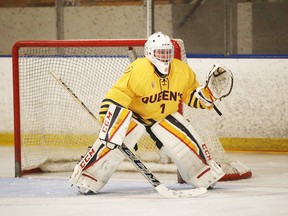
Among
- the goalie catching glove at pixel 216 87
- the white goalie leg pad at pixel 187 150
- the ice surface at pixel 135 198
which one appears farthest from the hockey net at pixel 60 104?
the goalie catching glove at pixel 216 87

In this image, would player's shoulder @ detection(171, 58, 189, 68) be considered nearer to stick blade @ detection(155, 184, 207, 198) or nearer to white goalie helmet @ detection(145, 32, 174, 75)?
white goalie helmet @ detection(145, 32, 174, 75)

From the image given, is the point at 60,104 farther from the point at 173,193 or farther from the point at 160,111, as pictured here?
the point at 173,193

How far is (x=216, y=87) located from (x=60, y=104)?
1710 mm

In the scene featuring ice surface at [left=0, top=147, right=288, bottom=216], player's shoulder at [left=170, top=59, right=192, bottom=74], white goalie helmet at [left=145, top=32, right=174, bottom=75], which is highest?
white goalie helmet at [left=145, top=32, right=174, bottom=75]

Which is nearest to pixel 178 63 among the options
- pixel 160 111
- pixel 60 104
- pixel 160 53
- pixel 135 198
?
pixel 160 53

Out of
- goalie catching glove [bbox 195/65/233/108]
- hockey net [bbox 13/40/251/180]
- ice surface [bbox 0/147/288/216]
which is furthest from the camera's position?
hockey net [bbox 13/40/251/180]

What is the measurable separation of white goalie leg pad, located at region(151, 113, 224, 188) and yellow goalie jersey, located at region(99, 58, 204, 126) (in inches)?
2.7

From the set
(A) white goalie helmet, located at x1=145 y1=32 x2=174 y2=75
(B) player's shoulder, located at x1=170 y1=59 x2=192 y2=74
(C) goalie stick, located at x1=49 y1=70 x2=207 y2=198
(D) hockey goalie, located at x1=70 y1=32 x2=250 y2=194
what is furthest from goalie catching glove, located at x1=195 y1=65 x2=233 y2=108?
(C) goalie stick, located at x1=49 y1=70 x2=207 y2=198

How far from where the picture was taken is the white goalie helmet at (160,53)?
6.05 m

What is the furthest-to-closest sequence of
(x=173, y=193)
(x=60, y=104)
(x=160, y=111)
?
1. (x=60, y=104)
2. (x=160, y=111)
3. (x=173, y=193)

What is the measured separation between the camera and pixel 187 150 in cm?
621

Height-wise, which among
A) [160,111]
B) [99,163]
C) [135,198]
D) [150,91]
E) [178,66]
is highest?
[178,66]

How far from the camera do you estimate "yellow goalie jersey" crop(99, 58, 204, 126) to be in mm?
6012

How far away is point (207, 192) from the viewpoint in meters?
6.19
